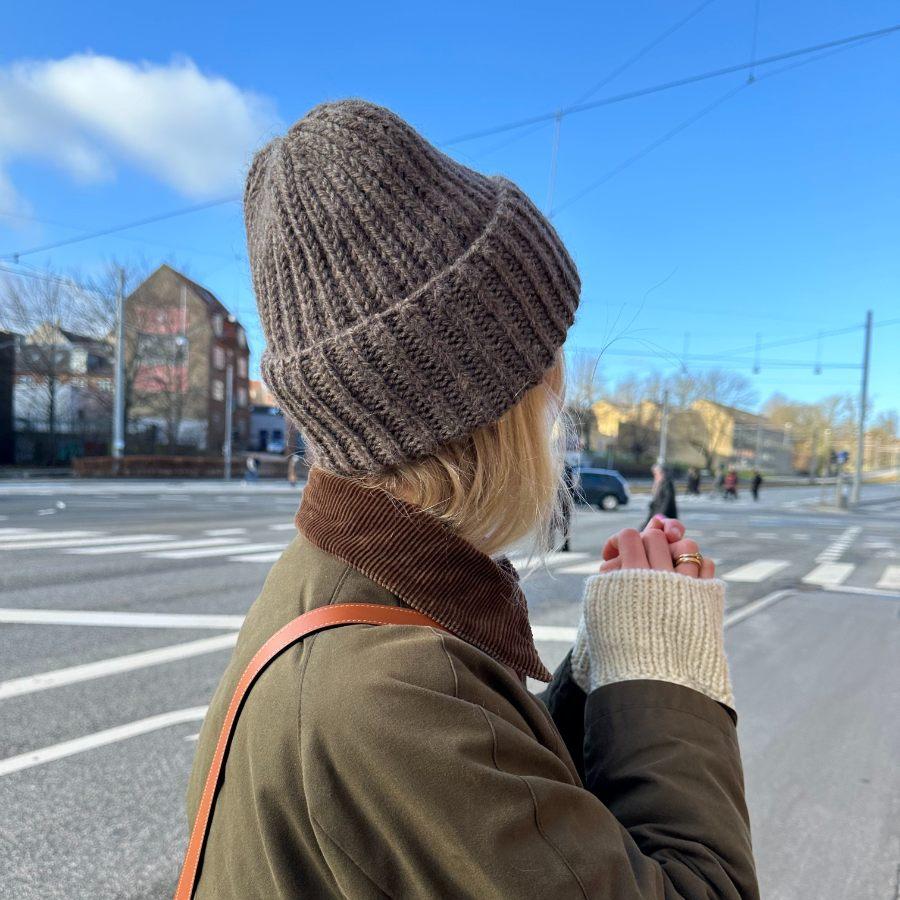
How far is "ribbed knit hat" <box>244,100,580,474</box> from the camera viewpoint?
2.85 ft

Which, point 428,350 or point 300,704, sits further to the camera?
point 428,350

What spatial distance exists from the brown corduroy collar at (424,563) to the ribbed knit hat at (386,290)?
0.07 meters

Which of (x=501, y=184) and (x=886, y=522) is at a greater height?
(x=501, y=184)

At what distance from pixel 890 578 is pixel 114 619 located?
32.1ft

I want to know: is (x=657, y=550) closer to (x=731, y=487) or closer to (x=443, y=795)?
(x=443, y=795)

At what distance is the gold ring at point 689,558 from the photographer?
1173 mm

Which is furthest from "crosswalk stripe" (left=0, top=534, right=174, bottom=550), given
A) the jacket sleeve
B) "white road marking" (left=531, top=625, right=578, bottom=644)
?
the jacket sleeve

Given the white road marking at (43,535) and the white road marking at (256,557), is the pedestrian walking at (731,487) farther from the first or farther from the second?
the white road marking at (43,535)

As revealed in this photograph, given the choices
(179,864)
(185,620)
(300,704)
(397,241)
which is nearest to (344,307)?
(397,241)

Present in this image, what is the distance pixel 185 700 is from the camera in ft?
12.5

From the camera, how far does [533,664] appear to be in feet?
3.04

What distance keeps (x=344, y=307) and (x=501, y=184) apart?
316 millimetres

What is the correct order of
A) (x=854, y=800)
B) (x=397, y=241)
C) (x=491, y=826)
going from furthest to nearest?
(x=854, y=800)
(x=397, y=241)
(x=491, y=826)

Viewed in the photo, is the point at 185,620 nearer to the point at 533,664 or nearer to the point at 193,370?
the point at 533,664
